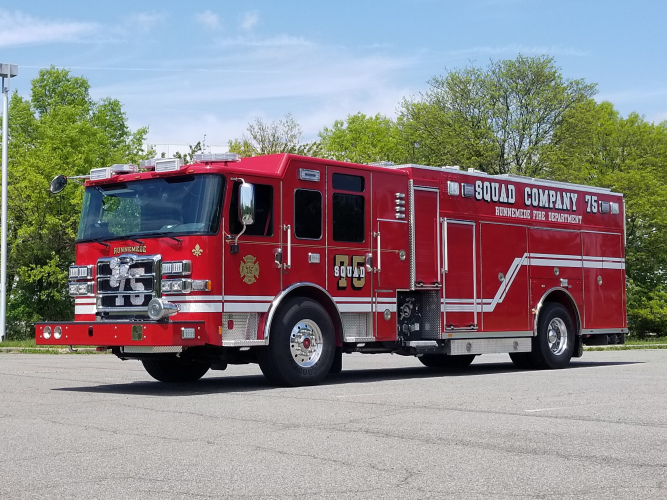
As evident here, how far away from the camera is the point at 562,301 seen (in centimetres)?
1791

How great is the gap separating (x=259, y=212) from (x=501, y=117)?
37.7m

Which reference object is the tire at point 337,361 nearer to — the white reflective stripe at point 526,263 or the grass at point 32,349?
the white reflective stripe at point 526,263

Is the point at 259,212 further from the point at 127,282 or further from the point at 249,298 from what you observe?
the point at 127,282

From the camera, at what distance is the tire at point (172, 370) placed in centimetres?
1454

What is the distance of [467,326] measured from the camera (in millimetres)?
15656

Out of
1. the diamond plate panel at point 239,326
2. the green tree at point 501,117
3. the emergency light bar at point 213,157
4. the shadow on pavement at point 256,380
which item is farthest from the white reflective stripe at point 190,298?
the green tree at point 501,117

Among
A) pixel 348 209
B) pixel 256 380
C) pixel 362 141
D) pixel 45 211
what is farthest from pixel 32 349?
pixel 362 141

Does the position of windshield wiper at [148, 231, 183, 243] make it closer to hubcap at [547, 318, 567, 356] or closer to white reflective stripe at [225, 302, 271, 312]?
white reflective stripe at [225, 302, 271, 312]

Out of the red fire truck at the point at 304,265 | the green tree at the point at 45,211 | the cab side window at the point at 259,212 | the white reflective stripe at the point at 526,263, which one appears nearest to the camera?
the red fire truck at the point at 304,265

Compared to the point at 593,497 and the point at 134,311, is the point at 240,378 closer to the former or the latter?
the point at 134,311

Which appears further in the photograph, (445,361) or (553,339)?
(445,361)

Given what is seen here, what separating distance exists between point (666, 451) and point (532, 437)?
1162mm

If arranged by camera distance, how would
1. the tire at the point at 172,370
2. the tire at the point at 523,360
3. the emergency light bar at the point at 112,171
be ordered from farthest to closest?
the tire at the point at 523,360
the tire at the point at 172,370
the emergency light bar at the point at 112,171

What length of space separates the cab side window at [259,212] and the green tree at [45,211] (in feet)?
89.0
